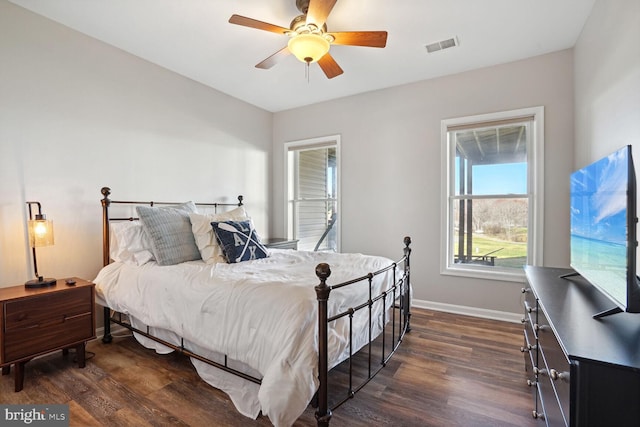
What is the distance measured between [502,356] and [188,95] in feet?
13.2

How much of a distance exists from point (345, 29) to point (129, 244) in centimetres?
259

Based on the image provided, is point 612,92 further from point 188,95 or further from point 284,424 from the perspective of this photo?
point 188,95

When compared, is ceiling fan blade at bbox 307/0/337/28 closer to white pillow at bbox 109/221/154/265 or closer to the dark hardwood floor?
white pillow at bbox 109/221/154/265

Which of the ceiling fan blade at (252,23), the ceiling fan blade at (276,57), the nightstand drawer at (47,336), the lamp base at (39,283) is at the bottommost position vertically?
the nightstand drawer at (47,336)

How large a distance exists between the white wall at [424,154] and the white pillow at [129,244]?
2.40 m

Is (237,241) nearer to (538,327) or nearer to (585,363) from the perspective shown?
(538,327)

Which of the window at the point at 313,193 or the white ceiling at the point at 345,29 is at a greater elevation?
the white ceiling at the point at 345,29

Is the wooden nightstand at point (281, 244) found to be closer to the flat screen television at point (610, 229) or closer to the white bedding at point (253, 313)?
the white bedding at point (253, 313)

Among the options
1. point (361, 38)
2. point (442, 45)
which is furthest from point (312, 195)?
point (361, 38)

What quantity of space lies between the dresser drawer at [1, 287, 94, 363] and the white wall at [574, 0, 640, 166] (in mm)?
3590

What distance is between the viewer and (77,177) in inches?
103

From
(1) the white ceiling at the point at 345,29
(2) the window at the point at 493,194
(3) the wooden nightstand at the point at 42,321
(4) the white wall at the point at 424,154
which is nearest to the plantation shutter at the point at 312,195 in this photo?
(4) the white wall at the point at 424,154

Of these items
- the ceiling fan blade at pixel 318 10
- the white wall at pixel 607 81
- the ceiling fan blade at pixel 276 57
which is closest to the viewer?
the white wall at pixel 607 81

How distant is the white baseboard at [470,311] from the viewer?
316cm
